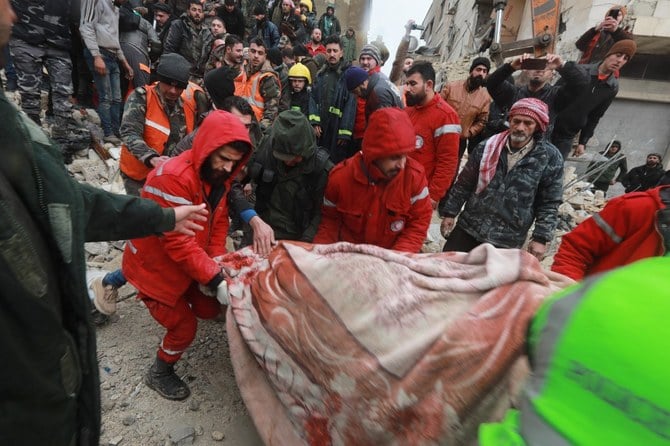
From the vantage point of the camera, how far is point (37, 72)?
418cm

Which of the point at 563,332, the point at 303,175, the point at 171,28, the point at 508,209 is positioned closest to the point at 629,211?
the point at 508,209

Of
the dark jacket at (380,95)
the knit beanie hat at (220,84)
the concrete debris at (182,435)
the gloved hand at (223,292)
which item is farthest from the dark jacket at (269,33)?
the concrete debris at (182,435)

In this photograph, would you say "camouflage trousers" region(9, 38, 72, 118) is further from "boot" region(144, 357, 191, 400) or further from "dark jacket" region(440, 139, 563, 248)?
"dark jacket" region(440, 139, 563, 248)

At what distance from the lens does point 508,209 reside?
116 inches

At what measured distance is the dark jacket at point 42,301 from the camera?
2.84 ft

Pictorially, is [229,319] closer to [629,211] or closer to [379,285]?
[379,285]

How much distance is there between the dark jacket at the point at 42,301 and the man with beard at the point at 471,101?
4.68 meters

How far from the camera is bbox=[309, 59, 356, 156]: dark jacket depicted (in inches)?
190

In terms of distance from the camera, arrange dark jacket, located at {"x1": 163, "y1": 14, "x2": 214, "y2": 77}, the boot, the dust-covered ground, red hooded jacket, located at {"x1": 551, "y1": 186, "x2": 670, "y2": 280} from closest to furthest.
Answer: red hooded jacket, located at {"x1": 551, "y1": 186, "x2": 670, "y2": 280} → the dust-covered ground → the boot → dark jacket, located at {"x1": 163, "y1": 14, "x2": 214, "y2": 77}

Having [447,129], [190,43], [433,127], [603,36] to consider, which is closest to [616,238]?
[447,129]

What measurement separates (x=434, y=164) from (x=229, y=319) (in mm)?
2851

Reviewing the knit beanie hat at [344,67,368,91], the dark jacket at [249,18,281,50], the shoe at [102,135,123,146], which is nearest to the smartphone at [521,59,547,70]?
the knit beanie hat at [344,67,368,91]

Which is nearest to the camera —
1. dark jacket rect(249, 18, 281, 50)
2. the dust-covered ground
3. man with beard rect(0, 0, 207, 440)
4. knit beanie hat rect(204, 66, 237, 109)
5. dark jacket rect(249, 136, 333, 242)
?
man with beard rect(0, 0, 207, 440)

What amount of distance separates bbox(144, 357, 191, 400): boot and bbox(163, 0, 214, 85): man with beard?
495 centimetres
